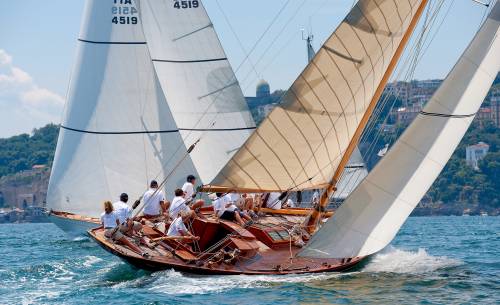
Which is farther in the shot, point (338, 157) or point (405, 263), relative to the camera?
point (405, 263)

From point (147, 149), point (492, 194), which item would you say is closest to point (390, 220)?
point (147, 149)

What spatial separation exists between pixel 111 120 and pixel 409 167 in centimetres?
1296

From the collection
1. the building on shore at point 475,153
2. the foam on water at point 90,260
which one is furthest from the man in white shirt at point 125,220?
the building on shore at point 475,153

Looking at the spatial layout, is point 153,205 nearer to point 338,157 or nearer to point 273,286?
point 338,157

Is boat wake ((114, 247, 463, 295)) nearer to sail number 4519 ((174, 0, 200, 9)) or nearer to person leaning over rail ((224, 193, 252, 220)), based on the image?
person leaning over rail ((224, 193, 252, 220))

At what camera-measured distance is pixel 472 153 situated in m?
129

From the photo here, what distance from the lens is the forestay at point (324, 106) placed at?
64.0 feet

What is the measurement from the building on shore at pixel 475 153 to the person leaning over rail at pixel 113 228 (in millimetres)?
106806

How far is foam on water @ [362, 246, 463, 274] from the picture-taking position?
20172mm

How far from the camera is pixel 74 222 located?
3075cm

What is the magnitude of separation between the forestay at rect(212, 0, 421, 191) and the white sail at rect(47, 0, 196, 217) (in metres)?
10.2

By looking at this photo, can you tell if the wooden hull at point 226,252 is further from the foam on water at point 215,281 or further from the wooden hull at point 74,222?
the wooden hull at point 74,222

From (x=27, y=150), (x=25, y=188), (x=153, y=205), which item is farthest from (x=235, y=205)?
(x=27, y=150)

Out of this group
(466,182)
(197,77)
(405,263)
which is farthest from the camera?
(466,182)
